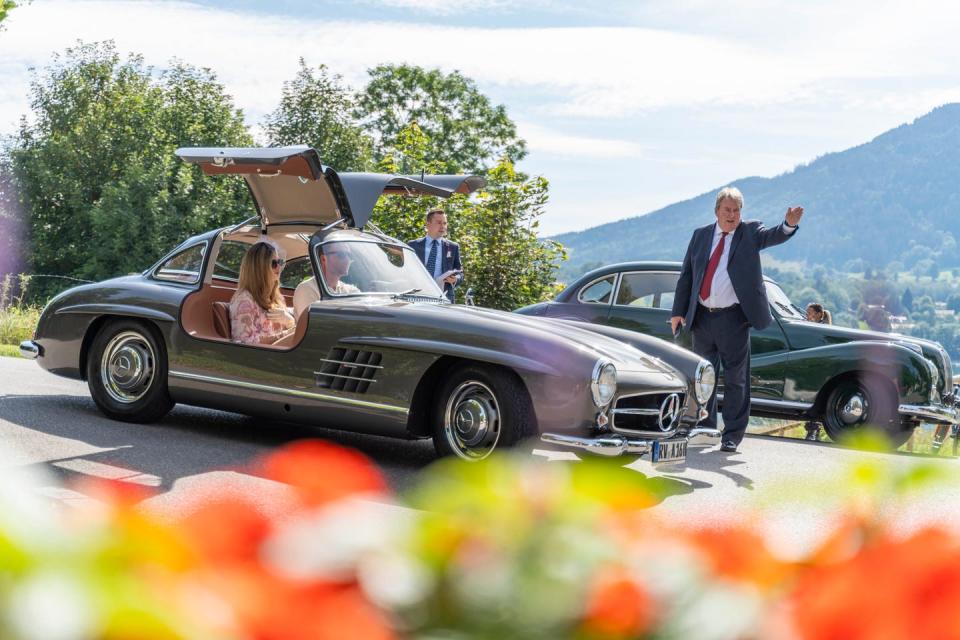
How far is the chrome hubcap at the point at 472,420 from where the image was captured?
6.65 metres

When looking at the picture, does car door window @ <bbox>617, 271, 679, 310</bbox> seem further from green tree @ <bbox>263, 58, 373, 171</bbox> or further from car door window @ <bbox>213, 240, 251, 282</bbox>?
green tree @ <bbox>263, 58, 373, 171</bbox>

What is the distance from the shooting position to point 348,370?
7.21 metres

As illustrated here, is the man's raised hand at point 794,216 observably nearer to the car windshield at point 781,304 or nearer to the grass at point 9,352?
the car windshield at point 781,304

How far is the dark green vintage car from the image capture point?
37.9ft

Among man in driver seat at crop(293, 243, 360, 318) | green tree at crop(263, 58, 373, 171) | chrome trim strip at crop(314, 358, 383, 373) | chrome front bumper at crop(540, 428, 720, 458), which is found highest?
green tree at crop(263, 58, 373, 171)

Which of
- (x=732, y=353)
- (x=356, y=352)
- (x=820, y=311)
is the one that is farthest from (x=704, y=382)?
(x=820, y=311)

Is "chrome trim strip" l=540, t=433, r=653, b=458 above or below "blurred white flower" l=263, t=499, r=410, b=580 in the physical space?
below

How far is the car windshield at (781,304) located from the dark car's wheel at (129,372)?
680 centimetres

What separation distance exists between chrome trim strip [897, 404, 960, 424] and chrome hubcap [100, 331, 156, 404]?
7.52 meters

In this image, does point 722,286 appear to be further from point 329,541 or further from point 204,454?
point 329,541

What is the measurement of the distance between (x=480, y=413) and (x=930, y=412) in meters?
6.69

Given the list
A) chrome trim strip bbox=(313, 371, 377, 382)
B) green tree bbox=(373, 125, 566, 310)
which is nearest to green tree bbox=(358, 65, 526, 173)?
green tree bbox=(373, 125, 566, 310)

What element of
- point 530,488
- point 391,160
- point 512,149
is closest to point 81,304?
point 530,488

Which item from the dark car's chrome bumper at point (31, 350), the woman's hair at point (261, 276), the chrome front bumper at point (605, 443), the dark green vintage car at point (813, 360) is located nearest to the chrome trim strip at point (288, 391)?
the woman's hair at point (261, 276)
